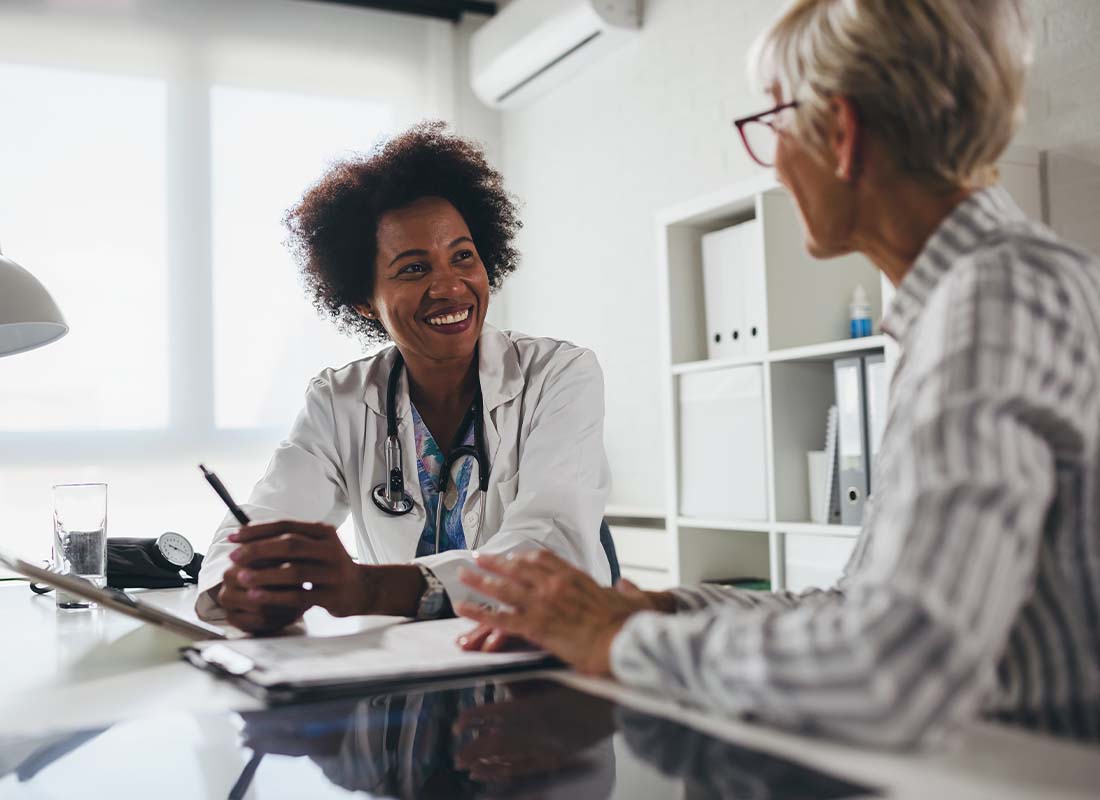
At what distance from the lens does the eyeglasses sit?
3.25ft

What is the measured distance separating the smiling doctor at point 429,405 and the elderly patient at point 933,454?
64 centimetres

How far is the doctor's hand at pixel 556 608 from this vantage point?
35.9 inches

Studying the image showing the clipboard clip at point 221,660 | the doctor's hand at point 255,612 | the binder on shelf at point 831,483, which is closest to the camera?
the clipboard clip at point 221,660

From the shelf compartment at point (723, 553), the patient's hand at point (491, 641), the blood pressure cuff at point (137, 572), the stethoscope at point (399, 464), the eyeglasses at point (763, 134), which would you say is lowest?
the shelf compartment at point (723, 553)

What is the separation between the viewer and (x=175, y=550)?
207cm

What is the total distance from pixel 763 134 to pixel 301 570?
698 millimetres

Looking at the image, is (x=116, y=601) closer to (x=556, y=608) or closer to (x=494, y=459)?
(x=556, y=608)

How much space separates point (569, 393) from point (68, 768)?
4.11 feet

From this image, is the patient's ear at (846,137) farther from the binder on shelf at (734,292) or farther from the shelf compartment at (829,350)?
the binder on shelf at (734,292)

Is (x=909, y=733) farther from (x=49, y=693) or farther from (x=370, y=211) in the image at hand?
(x=370, y=211)

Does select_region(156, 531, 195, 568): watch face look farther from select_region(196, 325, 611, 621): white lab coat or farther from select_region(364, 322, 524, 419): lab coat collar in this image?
select_region(364, 322, 524, 419): lab coat collar

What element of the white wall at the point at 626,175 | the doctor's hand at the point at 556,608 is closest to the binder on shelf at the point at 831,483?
the white wall at the point at 626,175

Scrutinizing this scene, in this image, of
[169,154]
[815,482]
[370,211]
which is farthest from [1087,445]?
[169,154]

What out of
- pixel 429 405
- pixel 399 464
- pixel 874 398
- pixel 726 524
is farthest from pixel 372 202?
pixel 726 524
